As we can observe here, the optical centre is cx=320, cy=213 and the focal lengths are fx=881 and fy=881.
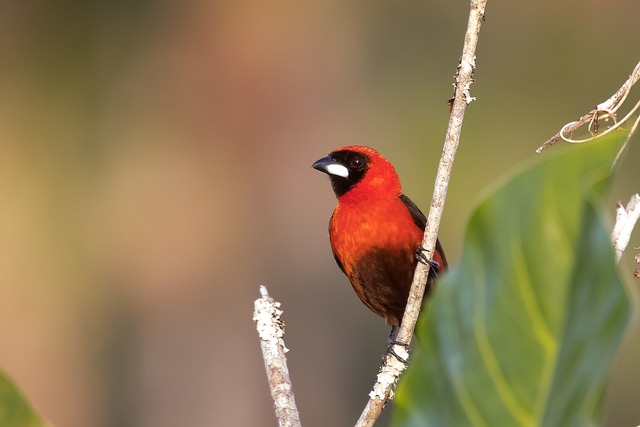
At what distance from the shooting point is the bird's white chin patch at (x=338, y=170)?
2361mm

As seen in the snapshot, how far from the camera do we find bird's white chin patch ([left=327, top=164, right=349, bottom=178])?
2.36 meters

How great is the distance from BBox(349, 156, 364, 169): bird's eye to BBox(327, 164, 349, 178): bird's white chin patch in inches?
0.8

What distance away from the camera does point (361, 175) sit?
2.35m

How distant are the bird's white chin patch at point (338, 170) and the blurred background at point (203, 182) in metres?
3.13

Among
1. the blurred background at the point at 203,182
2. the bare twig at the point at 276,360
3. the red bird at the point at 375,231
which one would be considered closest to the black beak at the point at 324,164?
the red bird at the point at 375,231

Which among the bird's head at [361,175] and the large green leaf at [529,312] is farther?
the bird's head at [361,175]

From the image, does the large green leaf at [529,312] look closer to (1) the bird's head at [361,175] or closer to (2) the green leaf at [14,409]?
(2) the green leaf at [14,409]

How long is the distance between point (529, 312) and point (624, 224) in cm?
89

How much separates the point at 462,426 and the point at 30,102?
531 cm

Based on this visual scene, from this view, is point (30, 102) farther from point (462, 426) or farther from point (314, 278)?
point (462, 426)

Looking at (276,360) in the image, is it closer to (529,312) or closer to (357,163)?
(529,312)

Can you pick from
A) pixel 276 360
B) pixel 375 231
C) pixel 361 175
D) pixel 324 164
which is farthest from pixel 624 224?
pixel 324 164

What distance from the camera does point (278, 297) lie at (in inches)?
214

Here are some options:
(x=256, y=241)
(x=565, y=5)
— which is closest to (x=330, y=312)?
(x=256, y=241)
